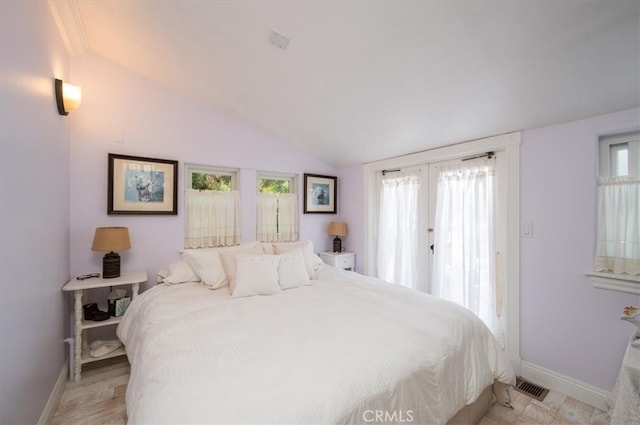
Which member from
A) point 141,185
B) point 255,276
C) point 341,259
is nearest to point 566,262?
point 341,259

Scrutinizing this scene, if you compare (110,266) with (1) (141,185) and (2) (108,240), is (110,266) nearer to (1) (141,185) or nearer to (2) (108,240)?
(2) (108,240)

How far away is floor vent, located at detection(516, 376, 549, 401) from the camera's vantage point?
1.95 metres

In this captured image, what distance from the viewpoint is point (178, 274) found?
7.80 feet

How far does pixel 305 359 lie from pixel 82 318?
2132 millimetres

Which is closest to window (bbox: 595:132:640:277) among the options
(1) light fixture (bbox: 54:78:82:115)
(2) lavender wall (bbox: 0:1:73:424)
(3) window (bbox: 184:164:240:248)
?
(3) window (bbox: 184:164:240:248)

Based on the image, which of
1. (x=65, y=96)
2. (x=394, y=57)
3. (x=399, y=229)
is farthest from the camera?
(x=399, y=229)

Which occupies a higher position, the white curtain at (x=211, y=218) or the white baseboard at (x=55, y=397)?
the white curtain at (x=211, y=218)

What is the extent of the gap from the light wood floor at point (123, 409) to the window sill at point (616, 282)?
0.85 metres

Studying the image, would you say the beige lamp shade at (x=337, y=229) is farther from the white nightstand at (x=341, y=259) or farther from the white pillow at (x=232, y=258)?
the white pillow at (x=232, y=258)

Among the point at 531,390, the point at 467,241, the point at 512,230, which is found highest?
the point at 512,230

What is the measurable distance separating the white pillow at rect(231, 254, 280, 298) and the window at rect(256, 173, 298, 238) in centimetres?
108

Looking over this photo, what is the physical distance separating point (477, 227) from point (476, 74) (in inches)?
56.5

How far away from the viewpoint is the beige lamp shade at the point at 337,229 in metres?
3.73

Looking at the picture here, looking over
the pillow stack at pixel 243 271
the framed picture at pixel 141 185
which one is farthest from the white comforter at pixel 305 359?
the framed picture at pixel 141 185
